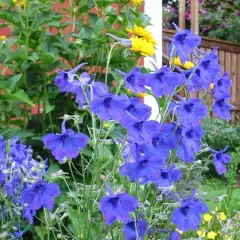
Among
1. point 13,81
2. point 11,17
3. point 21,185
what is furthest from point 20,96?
point 21,185

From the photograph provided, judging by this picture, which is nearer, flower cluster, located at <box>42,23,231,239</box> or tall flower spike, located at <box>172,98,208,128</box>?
flower cluster, located at <box>42,23,231,239</box>

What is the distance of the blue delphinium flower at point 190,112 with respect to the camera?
1.76m

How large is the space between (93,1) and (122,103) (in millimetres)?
1403

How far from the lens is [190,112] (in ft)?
5.80

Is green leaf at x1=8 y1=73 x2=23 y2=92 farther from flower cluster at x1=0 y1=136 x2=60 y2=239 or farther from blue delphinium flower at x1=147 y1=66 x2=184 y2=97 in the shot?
blue delphinium flower at x1=147 y1=66 x2=184 y2=97

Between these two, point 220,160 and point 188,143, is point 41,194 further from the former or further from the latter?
point 220,160

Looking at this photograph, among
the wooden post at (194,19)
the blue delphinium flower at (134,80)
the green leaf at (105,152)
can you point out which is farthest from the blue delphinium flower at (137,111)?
the wooden post at (194,19)

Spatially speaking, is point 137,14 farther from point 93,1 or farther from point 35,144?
point 35,144

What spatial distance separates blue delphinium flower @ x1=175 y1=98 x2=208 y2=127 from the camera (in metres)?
1.76

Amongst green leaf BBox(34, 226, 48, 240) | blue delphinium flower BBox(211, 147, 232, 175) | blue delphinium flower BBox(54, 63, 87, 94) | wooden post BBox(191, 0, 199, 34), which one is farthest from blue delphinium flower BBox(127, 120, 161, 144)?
wooden post BBox(191, 0, 199, 34)

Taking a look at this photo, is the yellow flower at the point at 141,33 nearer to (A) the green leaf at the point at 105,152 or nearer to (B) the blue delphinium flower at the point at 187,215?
(A) the green leaf at the point at 105,152

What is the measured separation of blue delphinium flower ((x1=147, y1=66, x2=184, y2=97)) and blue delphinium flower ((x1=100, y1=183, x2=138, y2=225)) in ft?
1.02

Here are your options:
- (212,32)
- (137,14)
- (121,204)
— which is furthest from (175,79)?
(212,32)

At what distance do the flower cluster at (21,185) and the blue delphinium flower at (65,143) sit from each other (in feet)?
0.39
